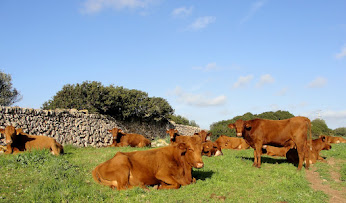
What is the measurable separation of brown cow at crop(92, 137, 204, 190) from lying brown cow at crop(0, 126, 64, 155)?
642 centimetres

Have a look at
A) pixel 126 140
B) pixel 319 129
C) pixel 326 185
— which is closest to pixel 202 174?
A: pixel 326 185

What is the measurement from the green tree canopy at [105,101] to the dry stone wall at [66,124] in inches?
39.2

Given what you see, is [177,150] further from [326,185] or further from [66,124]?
[66,124]

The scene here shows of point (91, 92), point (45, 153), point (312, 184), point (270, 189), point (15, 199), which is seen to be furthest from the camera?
point (91, 92)

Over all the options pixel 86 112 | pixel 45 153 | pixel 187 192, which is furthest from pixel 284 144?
pixel 86 112

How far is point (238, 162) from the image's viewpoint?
13.0m

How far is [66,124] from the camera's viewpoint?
21.5 m

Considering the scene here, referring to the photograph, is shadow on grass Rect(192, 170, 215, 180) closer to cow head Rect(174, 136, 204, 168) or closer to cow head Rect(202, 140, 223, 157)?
cow head Rect(174, 136, 204, 168)

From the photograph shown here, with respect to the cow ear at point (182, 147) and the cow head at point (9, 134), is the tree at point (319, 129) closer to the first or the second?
the cow ear at point (182, 147)

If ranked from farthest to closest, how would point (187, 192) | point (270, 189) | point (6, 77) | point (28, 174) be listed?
point (6, 77) → point (28, 174) → point (270, 189) → point (187, 192)

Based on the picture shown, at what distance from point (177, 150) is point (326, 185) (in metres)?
5.19

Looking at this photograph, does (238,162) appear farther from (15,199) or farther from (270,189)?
(15,199)

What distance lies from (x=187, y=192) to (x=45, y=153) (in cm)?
663

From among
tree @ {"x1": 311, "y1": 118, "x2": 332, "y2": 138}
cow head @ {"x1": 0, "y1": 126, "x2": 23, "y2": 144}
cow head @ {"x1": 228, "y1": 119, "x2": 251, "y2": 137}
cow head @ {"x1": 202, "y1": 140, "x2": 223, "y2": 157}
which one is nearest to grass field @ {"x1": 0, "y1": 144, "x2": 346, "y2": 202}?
cow head @ {"x1": 228, "y1": 119, "x2": 251, "y2": 137}
